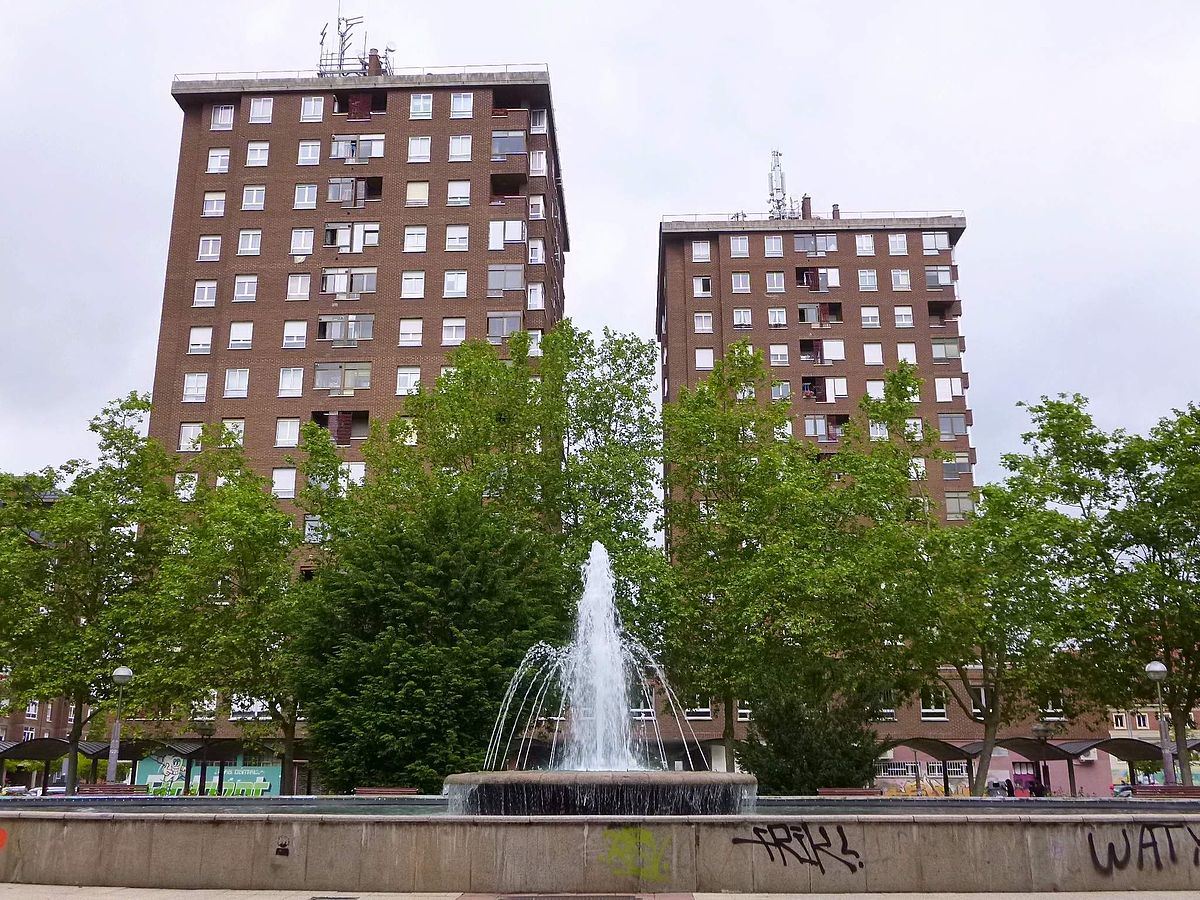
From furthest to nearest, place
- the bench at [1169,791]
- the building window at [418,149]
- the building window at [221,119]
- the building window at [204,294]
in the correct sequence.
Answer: the building window at [221,119] < the building window at [418,149] < the building window at [204,294] < the bench at [1169,791]

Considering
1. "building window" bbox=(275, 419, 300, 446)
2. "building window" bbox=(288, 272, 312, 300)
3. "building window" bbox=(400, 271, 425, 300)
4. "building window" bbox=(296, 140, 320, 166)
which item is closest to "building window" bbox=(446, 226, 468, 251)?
"building window" bbox=(400, 271, 425, 300)

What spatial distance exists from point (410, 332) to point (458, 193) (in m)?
7.35

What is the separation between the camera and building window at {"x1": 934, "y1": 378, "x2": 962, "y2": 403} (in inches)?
2240

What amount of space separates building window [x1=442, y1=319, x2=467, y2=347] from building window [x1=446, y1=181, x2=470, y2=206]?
238 inches

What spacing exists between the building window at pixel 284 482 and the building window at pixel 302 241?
35.5ft

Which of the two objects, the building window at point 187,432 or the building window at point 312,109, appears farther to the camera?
the building window at point 312,109

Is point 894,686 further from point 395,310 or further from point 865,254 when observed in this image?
point 865,254

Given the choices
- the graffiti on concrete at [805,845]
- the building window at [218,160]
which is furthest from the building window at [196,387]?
the graffiti on concrete at [805,845]

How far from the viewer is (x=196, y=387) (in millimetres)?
48719

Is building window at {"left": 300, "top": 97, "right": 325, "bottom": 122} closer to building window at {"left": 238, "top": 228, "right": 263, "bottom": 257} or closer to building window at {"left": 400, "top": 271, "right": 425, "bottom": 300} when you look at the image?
building window at {"left": 238, "top": 228, "right": 263, "bottom": 257}

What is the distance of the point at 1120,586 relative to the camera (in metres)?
31.2

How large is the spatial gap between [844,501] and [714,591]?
191 inches

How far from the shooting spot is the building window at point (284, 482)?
46812mm

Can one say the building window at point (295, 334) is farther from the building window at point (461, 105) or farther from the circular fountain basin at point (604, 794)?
the circular fountain basin at point (604, 794)
